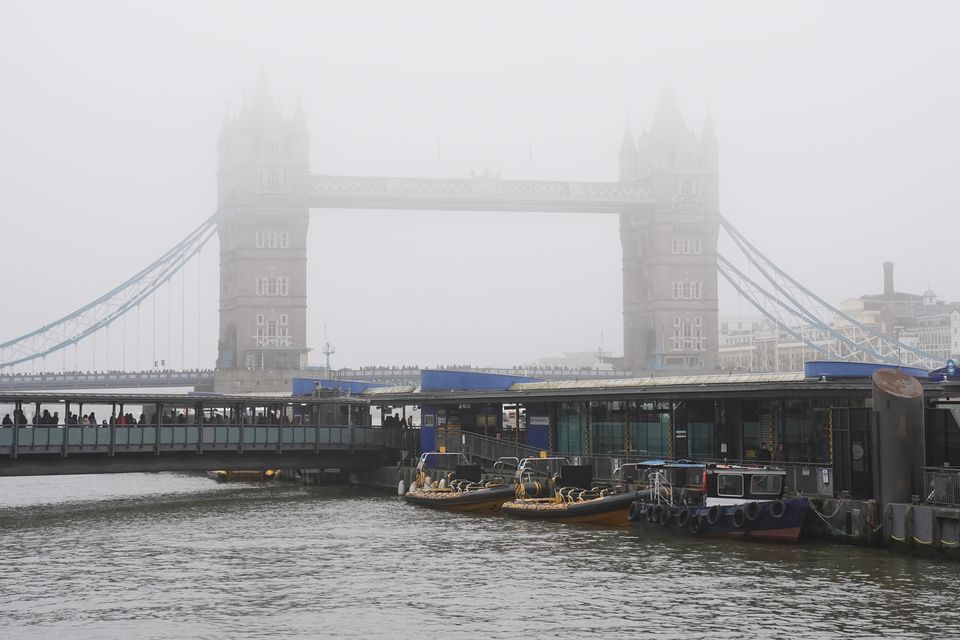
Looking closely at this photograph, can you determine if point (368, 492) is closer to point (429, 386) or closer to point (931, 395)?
point (429, 386)

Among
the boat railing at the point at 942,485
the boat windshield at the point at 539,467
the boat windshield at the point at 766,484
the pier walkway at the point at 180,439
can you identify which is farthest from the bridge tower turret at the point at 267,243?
the boat railing at the point at 942,485

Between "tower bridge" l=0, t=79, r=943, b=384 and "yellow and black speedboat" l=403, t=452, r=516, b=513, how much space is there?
9566cm

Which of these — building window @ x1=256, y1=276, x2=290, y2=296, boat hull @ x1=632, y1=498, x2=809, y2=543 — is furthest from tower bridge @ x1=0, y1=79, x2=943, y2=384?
boat hull @ x1=632, y1=498, x2=809, y2=543

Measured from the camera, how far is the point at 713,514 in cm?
4078

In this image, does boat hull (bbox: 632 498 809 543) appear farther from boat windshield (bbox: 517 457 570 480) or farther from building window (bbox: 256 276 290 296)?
building window (bbox: 256 276 290 296)

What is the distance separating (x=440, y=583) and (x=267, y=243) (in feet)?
426

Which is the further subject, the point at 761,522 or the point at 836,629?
the point at 761,522

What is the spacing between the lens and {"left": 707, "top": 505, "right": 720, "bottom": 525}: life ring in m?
40.6

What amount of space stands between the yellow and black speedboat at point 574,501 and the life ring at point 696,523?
3762 mm

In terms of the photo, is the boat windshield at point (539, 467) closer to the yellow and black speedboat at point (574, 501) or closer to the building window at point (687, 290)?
the yellow and black speedboat at point (574, 501)

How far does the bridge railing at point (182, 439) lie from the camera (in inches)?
2112

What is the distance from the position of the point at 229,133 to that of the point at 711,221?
64.9 m

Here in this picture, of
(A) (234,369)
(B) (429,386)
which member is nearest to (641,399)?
(B) (429,386)

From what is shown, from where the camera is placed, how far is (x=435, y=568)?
119ft
